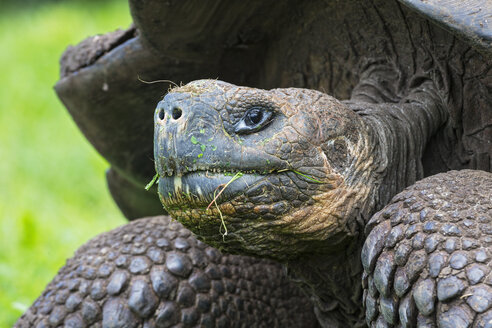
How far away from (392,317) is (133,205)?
2.21 meters

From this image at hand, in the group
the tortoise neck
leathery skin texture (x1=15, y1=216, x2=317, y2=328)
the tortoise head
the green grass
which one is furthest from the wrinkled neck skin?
the green grass

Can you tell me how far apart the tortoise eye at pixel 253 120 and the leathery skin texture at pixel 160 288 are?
0.81m

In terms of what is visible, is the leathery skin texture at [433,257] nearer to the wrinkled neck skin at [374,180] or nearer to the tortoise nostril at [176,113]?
the wrinkled neck skin at [374,180]

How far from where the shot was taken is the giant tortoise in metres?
1.70

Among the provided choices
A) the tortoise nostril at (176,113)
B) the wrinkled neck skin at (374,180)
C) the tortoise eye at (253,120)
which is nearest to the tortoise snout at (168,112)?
the tortoise nostril at (176,113)

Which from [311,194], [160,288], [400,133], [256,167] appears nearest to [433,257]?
[311,194]

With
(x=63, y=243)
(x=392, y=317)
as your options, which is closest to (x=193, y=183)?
(x=392, y=317)

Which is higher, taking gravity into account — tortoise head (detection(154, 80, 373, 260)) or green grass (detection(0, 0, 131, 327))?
green grass (detection(0, 0, 131, 327))

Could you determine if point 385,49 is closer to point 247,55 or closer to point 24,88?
point 247,55

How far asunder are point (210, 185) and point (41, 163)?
5.60 meters

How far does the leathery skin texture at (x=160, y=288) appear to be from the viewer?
2.33 m

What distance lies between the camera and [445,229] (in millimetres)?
1663

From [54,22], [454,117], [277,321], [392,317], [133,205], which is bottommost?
[392,317]

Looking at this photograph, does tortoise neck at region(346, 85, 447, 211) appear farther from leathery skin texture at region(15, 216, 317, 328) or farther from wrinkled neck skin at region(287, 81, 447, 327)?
leathery skin texture at region(15, 216, 317, 328)
